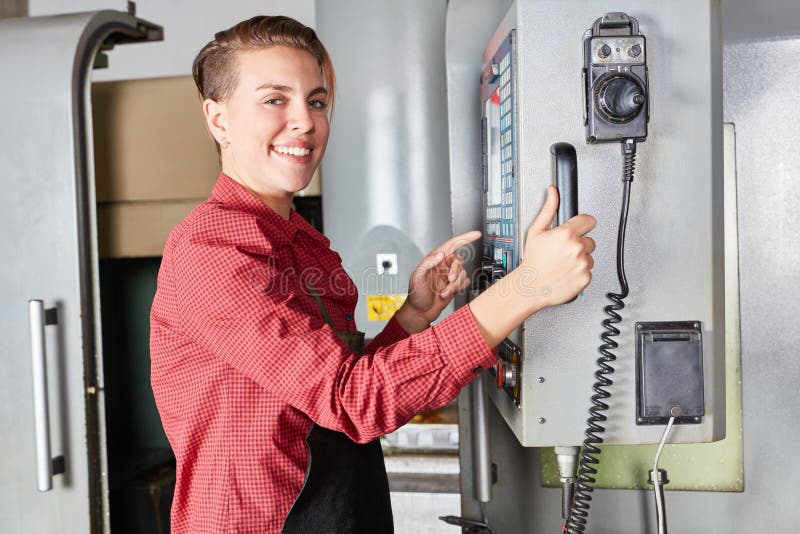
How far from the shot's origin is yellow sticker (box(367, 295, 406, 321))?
1824mm

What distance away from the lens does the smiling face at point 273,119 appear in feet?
3.62

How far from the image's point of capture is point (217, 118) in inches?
46.1

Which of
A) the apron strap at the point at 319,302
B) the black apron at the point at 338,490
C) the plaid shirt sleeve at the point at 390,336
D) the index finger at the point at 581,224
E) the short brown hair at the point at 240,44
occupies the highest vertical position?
the short brown hair at the point at 240,44

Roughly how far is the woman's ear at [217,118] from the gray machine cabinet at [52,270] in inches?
26.2

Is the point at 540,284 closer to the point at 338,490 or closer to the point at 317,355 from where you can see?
the point at 317,355

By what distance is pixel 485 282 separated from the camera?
1408 mm

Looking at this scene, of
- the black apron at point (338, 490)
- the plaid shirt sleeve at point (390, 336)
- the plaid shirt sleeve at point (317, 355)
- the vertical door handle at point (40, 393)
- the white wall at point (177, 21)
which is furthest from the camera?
the white wall at point (177, 21)

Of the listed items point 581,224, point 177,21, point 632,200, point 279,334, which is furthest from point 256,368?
point 177,21

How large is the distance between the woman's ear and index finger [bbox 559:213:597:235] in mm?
579

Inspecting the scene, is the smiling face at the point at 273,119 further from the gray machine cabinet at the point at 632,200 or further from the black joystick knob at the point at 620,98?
the black joystick knob at the point at 620,98

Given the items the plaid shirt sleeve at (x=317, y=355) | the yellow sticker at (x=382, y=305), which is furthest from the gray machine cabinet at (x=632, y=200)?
the yellow sticker at (x=382, y=305)

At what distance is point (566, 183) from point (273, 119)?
0.46 meters

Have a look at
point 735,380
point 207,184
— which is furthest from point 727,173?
point 207,184

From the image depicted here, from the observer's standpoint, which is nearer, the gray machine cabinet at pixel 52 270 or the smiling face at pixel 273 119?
the smiling face at pixel 273 119
